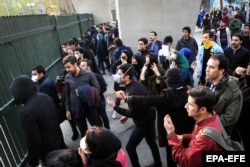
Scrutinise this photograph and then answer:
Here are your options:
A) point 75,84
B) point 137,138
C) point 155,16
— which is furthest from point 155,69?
point 155,16

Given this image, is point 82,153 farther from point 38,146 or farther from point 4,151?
point 4,151

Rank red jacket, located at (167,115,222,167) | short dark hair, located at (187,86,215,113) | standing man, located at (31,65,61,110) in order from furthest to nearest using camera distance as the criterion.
Result: standing man, located at (31,65,61,110), short dark hair, located at (187,86,215,113), red jacket, located at (167,115,222,167)

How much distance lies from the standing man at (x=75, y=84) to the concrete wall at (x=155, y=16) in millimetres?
5042

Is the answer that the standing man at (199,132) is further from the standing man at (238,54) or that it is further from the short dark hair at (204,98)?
the standing man at (238,54)

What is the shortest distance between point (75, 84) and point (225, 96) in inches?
90.7

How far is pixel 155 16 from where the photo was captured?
28.0ft

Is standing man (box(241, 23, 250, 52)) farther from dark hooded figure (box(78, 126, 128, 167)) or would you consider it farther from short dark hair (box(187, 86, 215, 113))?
dark hooded figure (box(78, 126, 128, 167))

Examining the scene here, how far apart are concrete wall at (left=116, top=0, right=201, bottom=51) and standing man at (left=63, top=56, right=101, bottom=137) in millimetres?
5042

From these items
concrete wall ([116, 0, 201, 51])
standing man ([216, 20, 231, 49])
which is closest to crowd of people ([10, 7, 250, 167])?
standing man ([216, 20, 231, 49])

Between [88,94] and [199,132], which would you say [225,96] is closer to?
[199,132]

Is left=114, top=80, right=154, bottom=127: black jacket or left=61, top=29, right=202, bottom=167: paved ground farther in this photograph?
left=61, top=29, right=202, bottom=167: paved ground

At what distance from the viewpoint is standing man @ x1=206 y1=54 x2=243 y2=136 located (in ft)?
8.44

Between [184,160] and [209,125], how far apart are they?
0.38 m

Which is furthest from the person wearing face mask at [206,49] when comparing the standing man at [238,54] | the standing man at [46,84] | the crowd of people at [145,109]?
the standing man at [46,84]
